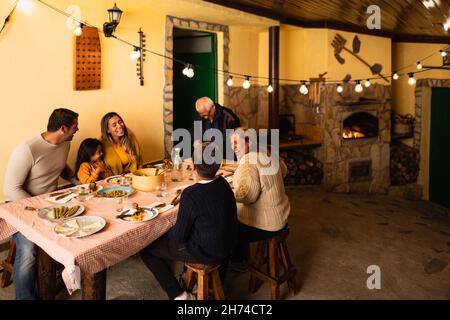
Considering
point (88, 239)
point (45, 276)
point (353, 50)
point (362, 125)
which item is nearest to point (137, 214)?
point (88, 239)

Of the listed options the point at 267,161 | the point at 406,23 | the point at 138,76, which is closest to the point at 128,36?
the point at 138,76

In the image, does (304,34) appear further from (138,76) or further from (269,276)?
(269,276)

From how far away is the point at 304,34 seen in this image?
7.05 meters

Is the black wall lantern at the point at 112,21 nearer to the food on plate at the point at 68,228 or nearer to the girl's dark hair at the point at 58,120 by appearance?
the girl's dark hair at the point at 58,120

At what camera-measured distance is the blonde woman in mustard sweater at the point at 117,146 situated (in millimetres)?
4090

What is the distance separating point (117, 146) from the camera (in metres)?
4.18

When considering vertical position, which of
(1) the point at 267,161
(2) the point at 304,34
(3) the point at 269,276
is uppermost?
(2) the point at 304,34

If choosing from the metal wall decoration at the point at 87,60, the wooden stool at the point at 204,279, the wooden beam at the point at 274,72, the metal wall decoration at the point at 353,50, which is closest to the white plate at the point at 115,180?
the wooden stool at the point at 204,279

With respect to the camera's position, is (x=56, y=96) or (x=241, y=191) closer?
(x=241, y=191)

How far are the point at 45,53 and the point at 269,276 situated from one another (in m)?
3.16

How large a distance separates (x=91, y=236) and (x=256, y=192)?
3.84ft

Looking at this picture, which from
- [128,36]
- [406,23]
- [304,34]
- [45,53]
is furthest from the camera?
[304,34]
